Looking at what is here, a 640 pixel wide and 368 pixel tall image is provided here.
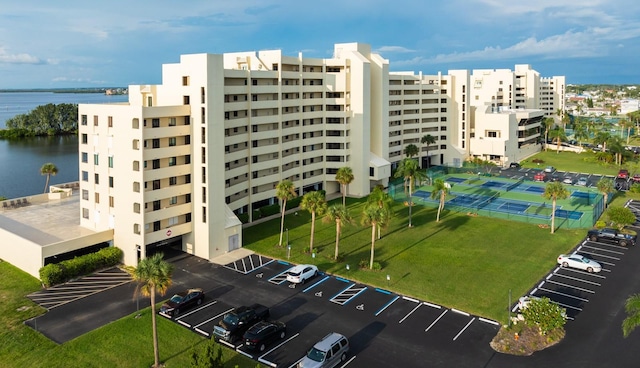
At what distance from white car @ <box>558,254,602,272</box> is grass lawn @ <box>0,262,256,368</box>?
32.4m

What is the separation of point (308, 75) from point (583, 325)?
5066cm

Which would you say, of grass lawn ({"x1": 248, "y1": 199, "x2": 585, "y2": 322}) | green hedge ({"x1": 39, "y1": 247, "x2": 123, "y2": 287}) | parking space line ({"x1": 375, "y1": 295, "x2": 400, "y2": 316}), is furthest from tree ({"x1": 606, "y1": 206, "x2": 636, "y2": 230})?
green hedge ({"x1": 39, "y1": 247, "x2": 123, "y2": 287})

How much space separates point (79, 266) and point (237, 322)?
1991cm

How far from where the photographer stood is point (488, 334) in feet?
115

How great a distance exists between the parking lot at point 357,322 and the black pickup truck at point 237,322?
2.40 ft

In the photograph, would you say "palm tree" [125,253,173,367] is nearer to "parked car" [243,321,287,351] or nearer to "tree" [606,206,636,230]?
"parked car" [243,321,287,351]

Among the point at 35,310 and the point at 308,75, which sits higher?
the point at 308,75

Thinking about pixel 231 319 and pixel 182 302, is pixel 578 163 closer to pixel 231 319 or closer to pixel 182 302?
pixel 231 319

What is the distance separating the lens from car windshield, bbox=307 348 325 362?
3034 centimetres

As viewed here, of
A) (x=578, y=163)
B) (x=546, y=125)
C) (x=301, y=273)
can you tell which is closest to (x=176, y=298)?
(x=301, y=273)

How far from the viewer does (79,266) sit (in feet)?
151

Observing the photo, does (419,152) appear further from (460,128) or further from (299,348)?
(299,348)

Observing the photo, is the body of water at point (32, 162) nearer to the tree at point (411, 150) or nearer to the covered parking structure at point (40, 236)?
the covered parking structure at point (40, 236)

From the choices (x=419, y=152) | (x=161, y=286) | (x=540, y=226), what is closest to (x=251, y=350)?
(x=161, y=286)
